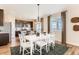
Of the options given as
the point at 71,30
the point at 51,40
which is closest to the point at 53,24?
the point at 51,40

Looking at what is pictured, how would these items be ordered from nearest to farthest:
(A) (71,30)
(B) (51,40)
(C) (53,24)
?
(C) (53,24) < (B) (51,40) < (A) (71,30)

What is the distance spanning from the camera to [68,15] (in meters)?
3.69

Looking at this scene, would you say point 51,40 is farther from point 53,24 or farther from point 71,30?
point 71,30

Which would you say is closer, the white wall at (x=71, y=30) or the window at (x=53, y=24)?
the window at (x=53, y=24)

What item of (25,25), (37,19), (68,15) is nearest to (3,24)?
(25,25)

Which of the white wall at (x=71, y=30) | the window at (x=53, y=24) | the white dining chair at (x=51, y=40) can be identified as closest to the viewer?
the window at (x=53, y=24)

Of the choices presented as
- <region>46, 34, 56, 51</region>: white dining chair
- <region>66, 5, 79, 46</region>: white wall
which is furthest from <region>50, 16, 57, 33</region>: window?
<region>66, 5, 79, 46</region>: white wall

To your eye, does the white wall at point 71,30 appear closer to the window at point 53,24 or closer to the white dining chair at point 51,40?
the white dining chair at point 51,40

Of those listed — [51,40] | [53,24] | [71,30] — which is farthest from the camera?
[71,30]

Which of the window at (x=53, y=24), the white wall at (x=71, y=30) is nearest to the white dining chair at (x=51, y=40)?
the window at (x=53, y=24)
